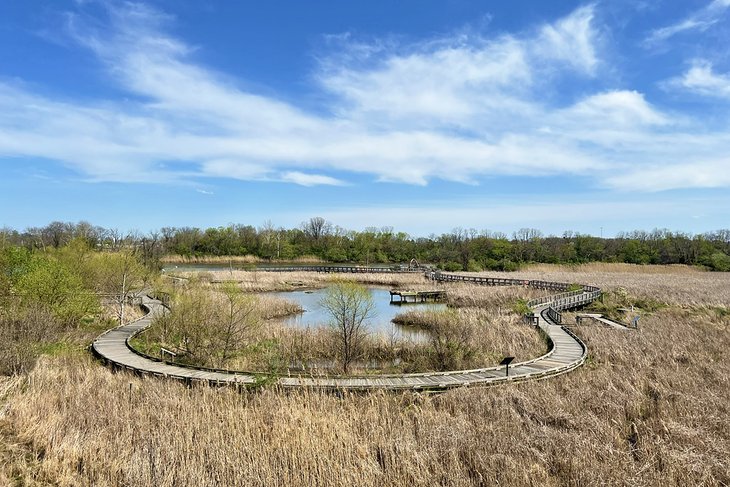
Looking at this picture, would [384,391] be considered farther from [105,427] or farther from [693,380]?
[693,380]

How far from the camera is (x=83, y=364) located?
16.0m

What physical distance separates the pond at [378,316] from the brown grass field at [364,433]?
1107cm

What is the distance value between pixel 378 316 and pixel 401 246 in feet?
229

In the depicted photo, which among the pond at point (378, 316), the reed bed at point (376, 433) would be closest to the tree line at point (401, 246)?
the pond at point (378, 316)

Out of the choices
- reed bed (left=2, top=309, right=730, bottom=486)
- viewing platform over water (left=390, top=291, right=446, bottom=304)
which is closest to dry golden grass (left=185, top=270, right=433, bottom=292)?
viewing platform over water (left=390, top=291, right=446, bottom=304)

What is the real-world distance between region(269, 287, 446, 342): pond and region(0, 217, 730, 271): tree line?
Result: 30.1m

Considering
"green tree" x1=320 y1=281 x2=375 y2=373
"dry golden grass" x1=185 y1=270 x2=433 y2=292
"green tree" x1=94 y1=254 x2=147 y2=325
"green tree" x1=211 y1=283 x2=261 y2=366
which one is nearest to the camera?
"green tree" x1=211 y1=283 x2=261 y2=366

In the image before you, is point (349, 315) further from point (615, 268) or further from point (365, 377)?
point (615, 268)

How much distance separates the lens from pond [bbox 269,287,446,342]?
26.6 meters

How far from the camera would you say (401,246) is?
10362 cm

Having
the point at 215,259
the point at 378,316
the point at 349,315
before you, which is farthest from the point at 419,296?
the point at 215,259

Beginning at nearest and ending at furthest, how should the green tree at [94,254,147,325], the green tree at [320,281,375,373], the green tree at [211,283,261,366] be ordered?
the green tree at [211,283,261,366], the green tree at [320,281,375,373], the green tree at [94,254,147,325]

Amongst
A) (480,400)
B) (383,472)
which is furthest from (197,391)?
(480,400)

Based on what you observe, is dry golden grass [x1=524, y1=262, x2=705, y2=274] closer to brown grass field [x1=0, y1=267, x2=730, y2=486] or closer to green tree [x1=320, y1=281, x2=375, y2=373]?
green tree [x1=320, y1=281, x2=375, y2=373]
